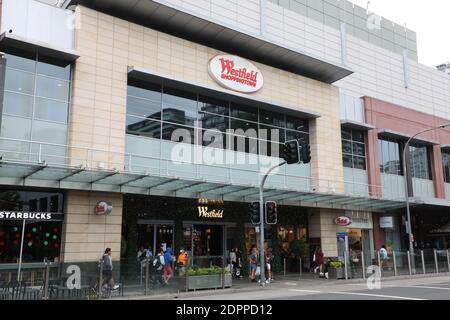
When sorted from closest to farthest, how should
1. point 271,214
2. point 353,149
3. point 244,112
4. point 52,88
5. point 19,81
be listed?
point 19,81
point 52,88
point 271,214
point 244,112
point 353,149

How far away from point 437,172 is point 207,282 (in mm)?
26746

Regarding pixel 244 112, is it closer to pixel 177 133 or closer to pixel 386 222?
pixel 177 133

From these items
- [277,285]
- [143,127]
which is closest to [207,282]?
[277,285]

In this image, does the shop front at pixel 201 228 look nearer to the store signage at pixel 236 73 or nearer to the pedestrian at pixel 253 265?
the pedestrian at pixel 253 265

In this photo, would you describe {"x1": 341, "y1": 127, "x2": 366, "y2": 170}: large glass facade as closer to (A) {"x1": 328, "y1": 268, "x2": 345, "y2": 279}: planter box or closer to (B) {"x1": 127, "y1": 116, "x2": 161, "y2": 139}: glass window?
(A) {"x1": 328, "y1": 268, "x2": 345, "y2": 279}: planter box

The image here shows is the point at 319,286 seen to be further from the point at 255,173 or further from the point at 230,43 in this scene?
the point at 230,43

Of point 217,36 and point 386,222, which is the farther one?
point 386,222

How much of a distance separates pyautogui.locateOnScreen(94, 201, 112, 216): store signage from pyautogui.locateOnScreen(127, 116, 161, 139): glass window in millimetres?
4005

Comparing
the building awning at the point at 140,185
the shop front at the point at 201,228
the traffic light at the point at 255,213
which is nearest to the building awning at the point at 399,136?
the building awning at the point at 140,185

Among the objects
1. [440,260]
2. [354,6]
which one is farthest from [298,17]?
[440,260]

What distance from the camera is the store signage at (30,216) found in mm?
18141

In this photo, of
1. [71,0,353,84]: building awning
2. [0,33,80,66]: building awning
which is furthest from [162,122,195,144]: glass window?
[0,33,80,66]: building awning

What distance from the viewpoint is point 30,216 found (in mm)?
18719

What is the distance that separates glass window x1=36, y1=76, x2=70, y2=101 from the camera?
20094 millimetres
